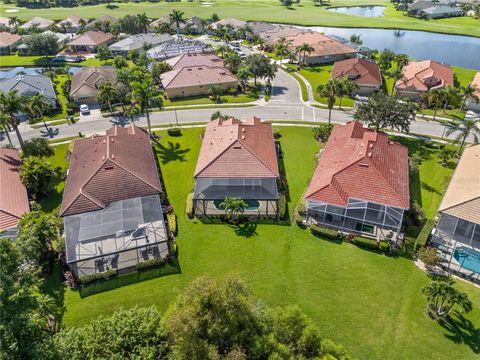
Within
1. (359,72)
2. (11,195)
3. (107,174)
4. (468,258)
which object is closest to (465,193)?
(468,258)

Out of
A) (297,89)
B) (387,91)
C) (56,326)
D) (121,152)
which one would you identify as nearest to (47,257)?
(56,326)

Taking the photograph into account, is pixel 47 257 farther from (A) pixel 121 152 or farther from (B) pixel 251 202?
(B) pixel 251 202

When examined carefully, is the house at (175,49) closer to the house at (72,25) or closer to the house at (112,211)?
the house at (72,25)

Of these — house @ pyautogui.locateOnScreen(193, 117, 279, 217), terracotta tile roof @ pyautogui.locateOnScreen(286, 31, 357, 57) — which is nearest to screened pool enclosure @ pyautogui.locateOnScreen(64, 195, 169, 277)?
house @ pyautogui.locateOnScreen(193, 117, 279, 217)

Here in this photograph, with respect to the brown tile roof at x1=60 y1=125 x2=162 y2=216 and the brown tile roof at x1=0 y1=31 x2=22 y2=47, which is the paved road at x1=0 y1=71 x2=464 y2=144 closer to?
the brown tile roof at x1=60 y1=125 x2=162 y2=216

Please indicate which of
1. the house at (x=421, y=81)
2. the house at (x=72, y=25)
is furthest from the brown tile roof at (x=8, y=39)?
the house at (x=421, y=81)
